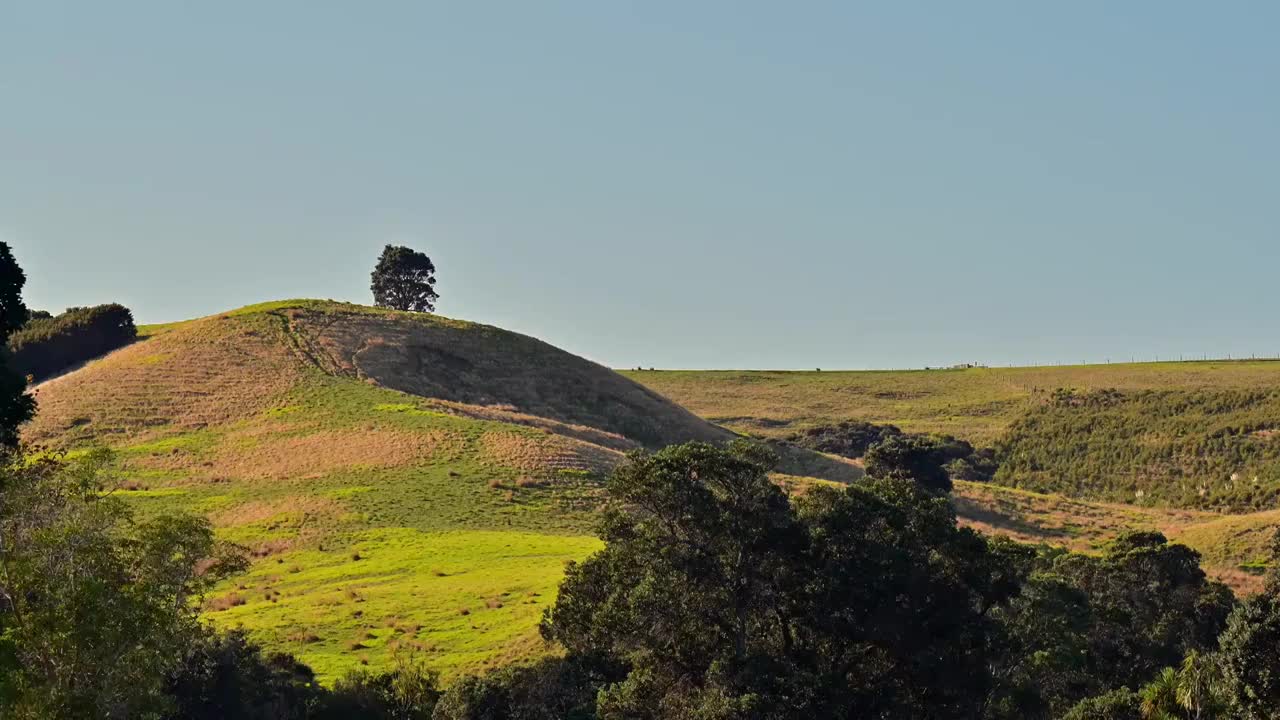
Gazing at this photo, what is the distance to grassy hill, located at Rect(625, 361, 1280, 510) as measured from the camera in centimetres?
13189

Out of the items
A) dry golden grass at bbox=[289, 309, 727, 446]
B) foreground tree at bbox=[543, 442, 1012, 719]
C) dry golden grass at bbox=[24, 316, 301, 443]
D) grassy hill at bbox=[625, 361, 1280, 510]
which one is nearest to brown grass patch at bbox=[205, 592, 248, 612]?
foreground tree at bbox=[543, 442, 1012, 719]

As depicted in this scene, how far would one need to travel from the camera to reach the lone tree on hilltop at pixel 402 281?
170 meters

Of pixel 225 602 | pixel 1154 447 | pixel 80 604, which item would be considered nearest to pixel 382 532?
pixel 225 602

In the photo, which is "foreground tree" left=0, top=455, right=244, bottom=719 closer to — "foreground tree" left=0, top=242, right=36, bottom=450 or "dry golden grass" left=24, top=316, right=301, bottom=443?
"foreground tree" left=0, top=242, right=36, bottom=450

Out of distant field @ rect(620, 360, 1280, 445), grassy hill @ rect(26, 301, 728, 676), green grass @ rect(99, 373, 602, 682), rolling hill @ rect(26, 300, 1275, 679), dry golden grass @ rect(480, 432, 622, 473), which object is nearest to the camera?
green grass @ rect(99, 373, 602, 682)

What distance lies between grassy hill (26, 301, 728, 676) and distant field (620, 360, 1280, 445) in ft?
113

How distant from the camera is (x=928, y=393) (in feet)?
612

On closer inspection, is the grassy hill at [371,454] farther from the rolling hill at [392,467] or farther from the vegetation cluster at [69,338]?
the vegetation cluster at [69,338]

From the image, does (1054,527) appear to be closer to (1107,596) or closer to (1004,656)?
(1107,596)

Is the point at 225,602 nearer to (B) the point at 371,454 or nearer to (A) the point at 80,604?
(A) the point at 80,604

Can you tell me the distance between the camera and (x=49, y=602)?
36.1m

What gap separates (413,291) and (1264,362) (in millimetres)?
103053

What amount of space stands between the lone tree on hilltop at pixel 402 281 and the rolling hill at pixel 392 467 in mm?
22214

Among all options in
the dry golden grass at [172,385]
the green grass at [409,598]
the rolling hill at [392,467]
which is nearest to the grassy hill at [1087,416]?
the rolling hill at [392,467]
